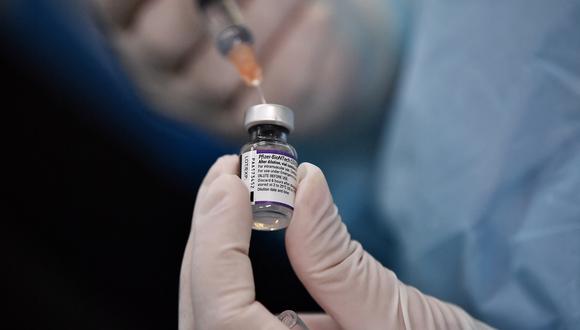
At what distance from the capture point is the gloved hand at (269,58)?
1.14 m

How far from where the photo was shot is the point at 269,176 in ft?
2.30

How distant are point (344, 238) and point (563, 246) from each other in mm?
396

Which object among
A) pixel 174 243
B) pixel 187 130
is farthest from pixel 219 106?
pixel 174 243

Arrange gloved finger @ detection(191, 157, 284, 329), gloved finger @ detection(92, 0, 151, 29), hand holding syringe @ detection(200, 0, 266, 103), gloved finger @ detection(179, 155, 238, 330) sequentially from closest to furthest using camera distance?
gloved finger @ detection(191, 157, 284, 329)
gloved finger @ detection(179, 155, 238, 330)
hand holding syringe @ detection(200, 0, 266, 103)
gloved finger @ detection(92, 0, 151, 29)

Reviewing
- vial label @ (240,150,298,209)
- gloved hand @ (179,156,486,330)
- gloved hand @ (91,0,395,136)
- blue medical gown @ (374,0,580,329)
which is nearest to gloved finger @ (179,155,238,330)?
gloved hand @ (179,156,486,330)

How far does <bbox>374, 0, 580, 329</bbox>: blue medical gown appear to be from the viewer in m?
0.87

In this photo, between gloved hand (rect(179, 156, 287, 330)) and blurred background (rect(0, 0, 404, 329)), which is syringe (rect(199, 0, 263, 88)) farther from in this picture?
gloved hand (rect(179, 156, 287, 330))

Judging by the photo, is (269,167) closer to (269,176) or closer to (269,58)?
(269,176)

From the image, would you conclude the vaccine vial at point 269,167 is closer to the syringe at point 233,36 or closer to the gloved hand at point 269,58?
the syringe at point 233,36

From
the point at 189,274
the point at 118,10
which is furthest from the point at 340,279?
the point at 118,10

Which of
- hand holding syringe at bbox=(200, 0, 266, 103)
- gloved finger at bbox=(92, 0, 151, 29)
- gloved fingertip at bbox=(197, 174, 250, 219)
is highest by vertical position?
gloved finger at bbox=(92, 0, 151, 29)

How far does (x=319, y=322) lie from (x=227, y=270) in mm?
260

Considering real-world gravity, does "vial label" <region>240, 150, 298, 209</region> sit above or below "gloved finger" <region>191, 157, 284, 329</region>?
above

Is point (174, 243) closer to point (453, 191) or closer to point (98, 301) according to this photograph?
point (98, 301)
